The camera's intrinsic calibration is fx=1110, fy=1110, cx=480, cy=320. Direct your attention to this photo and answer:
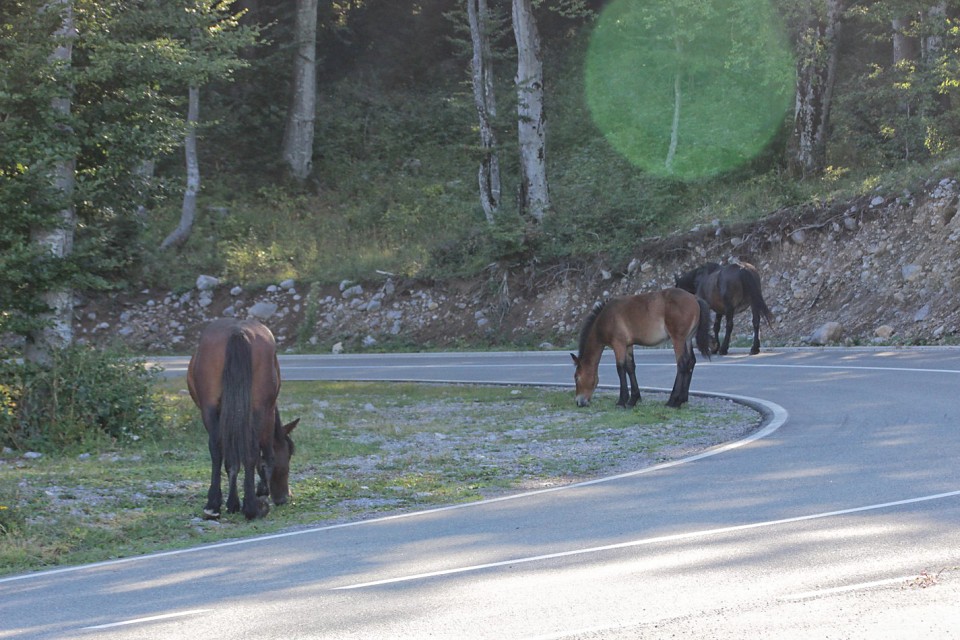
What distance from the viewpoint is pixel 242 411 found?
1002 cm

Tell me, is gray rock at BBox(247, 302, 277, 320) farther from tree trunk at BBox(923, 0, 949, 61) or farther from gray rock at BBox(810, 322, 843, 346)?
tree trunk at BBox(923, 0, 949, 61)

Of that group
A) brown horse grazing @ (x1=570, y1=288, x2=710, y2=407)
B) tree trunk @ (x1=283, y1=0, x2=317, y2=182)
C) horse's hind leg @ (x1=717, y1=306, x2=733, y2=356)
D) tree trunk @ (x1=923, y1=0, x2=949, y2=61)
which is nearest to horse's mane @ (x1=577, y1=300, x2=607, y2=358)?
brown horse grazing @ (x1=570, y1=288, x2=710, y2=407)

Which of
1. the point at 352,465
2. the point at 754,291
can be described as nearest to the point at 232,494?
the point at 352,465

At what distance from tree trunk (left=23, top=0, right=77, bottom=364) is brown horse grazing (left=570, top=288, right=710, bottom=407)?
25.3 feet

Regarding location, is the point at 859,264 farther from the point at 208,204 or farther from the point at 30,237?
the point at 208,204

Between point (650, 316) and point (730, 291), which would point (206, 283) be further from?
point (650, 316)

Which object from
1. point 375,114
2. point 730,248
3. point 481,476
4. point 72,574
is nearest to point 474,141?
A: point 375,114

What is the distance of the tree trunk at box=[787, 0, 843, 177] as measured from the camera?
31.4 m

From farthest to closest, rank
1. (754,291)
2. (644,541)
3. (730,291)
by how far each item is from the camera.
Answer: (730,291) < (754,291) < (644,541)

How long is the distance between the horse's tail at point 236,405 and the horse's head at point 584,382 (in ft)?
26.5

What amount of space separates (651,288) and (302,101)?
17.8 metres

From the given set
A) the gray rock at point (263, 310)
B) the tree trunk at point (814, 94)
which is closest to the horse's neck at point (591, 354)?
the tree trunk at point (814, 94)

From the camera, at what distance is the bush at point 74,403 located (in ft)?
48.6

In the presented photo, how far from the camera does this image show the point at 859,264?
88.0 feet
